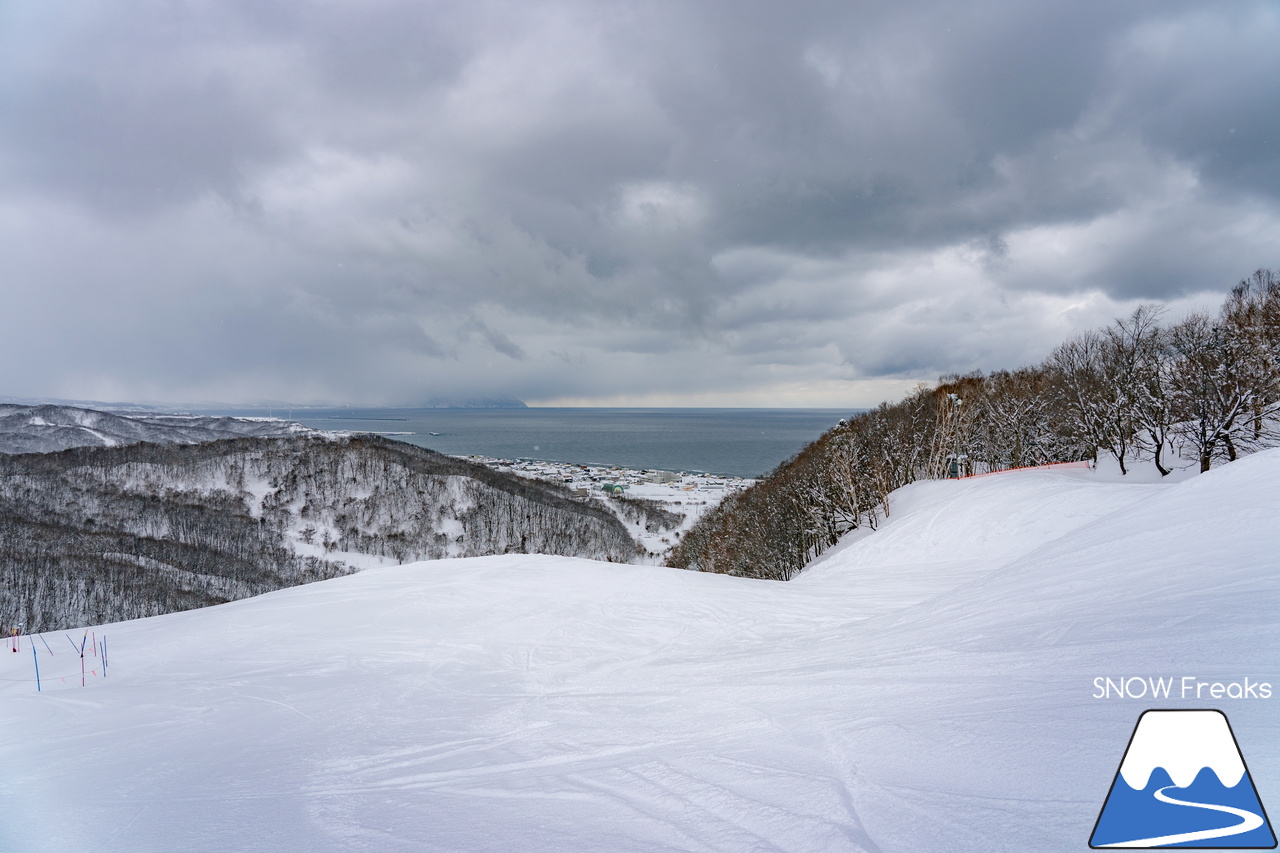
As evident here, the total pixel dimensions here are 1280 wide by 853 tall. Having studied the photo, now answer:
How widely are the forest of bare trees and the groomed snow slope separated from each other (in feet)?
58.7

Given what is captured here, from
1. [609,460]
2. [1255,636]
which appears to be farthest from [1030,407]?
[609,460]

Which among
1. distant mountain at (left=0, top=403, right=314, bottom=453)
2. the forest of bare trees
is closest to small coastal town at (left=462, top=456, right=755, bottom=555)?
the forest of bare trees

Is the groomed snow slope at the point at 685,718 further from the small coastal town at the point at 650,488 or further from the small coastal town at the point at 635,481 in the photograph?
the small coastal town at the point at 635,481

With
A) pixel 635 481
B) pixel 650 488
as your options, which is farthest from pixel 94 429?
pixel 650 488

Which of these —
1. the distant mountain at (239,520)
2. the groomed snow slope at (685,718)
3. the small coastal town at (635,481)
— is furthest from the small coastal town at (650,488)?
the groomed snow slope at (685,718)

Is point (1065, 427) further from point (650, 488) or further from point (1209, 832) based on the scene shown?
point (650, 488)

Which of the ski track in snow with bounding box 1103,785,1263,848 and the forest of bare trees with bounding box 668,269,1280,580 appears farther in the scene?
the forest of bare trees with bounding box 668,269,1280,580

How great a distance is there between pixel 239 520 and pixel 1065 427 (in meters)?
124

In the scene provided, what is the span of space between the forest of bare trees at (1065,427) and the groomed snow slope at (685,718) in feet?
58.7

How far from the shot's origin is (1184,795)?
8.90ft

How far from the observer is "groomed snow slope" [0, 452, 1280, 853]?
132 inches

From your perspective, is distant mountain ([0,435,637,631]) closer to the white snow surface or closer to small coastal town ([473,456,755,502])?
small coastal town ([473,456,755,502])

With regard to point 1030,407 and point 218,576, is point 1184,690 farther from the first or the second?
point 218,576

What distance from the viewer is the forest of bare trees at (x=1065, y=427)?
2067 cm
